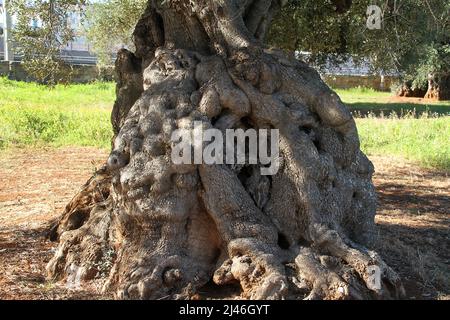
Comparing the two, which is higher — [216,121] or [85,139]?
[216,121]

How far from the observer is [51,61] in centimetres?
689

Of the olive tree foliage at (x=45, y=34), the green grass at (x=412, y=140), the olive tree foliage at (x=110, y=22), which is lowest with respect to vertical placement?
the green grass at (x=412, y=140)

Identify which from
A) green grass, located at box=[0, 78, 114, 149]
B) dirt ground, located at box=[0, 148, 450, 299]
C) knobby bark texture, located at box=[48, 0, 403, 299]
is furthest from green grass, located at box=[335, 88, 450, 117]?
knobby bark texture, located at box=[48, 0, 403, 299]

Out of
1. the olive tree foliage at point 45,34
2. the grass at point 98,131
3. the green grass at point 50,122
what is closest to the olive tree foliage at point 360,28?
the olive tree foliage at point 45,34

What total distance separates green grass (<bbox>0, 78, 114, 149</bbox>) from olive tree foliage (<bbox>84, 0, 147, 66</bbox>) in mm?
2114

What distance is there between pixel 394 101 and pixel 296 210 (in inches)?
918

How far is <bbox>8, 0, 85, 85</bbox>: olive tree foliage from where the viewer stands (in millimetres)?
6730

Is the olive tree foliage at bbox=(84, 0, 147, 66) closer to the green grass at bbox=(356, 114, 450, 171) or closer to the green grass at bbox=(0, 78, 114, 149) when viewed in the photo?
the green grass at bbox=(0, 78, 114, 149)

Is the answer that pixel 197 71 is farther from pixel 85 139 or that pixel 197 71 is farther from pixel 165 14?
pixel 85 139

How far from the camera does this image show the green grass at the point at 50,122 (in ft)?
45.1

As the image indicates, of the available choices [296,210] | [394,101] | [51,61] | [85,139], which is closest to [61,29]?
[51,61]

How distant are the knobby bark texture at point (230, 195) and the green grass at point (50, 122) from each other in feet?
20.1

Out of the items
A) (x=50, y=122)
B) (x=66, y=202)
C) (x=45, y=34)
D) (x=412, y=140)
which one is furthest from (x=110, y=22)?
(x=45, y=34)

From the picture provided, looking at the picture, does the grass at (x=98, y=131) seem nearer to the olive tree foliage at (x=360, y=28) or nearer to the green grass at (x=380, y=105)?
the olive tree foliage at (x=360, y=28)
